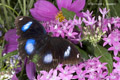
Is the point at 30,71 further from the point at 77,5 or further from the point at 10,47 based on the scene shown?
the point at 77,5

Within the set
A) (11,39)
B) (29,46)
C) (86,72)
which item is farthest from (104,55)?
(11,39)

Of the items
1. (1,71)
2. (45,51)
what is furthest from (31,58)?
(1,71)

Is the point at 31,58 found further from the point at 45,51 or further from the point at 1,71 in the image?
the point at 1,71

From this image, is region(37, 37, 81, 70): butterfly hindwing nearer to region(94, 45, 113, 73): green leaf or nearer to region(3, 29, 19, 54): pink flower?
region(94, 45, 113, 73): green leaf

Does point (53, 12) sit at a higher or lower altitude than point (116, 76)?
higher

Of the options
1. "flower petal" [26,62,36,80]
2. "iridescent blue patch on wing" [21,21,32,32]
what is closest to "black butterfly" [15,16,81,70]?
"iridescent blue patch on wing" [21,21,32,32]
